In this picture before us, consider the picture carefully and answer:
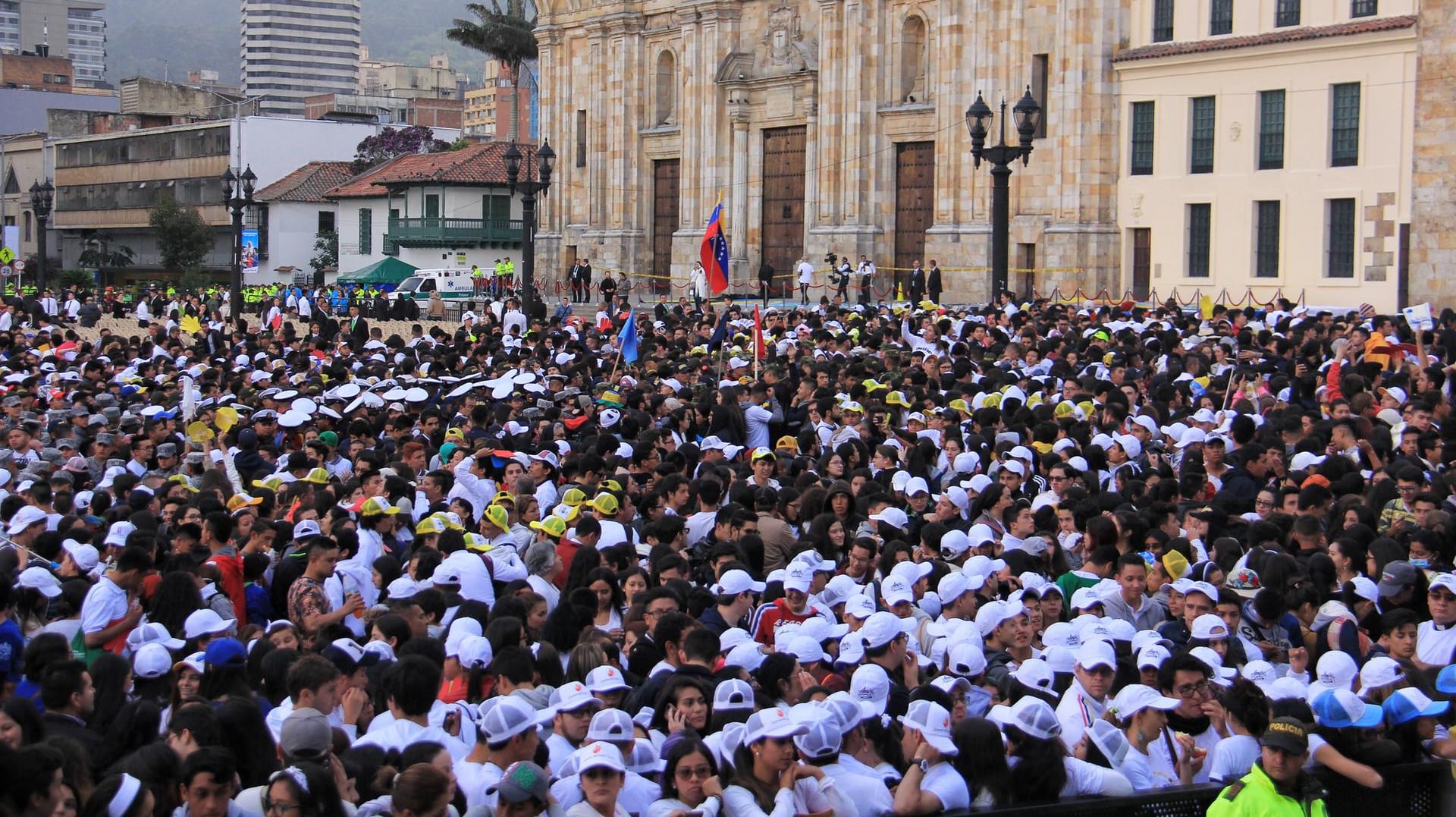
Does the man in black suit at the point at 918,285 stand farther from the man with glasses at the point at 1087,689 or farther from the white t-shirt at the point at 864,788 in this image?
the white t-shirt at the point at 864,788

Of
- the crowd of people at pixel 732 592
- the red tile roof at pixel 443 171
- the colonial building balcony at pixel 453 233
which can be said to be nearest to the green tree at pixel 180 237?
the red tile roof at pixel 443 171

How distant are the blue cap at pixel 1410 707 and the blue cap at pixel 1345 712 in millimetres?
126

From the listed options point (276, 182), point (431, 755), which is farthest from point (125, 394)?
point (276, 182)

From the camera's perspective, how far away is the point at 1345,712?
7.25m

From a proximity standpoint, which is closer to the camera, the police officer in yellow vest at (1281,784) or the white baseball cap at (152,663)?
the police officer in yellow vest at (1281,784)

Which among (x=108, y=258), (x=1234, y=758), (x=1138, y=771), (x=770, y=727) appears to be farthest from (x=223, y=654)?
(x=108, y=258)

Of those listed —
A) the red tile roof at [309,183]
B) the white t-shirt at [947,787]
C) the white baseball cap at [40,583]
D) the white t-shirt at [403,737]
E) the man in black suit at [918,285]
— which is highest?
the red tile roof at [309,183]

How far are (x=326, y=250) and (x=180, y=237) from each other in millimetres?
7381

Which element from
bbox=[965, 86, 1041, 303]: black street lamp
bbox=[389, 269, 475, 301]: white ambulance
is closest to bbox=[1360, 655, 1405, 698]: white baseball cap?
bbox=[965, 86, 1041, 303]: black street lamp

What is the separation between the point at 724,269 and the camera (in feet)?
76.3

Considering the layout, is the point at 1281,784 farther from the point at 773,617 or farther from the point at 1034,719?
the point at 773,617

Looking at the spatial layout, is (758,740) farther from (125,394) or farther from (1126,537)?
(125,394)

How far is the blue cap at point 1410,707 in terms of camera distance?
24.2 feet

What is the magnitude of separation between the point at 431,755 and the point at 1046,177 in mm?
34386
